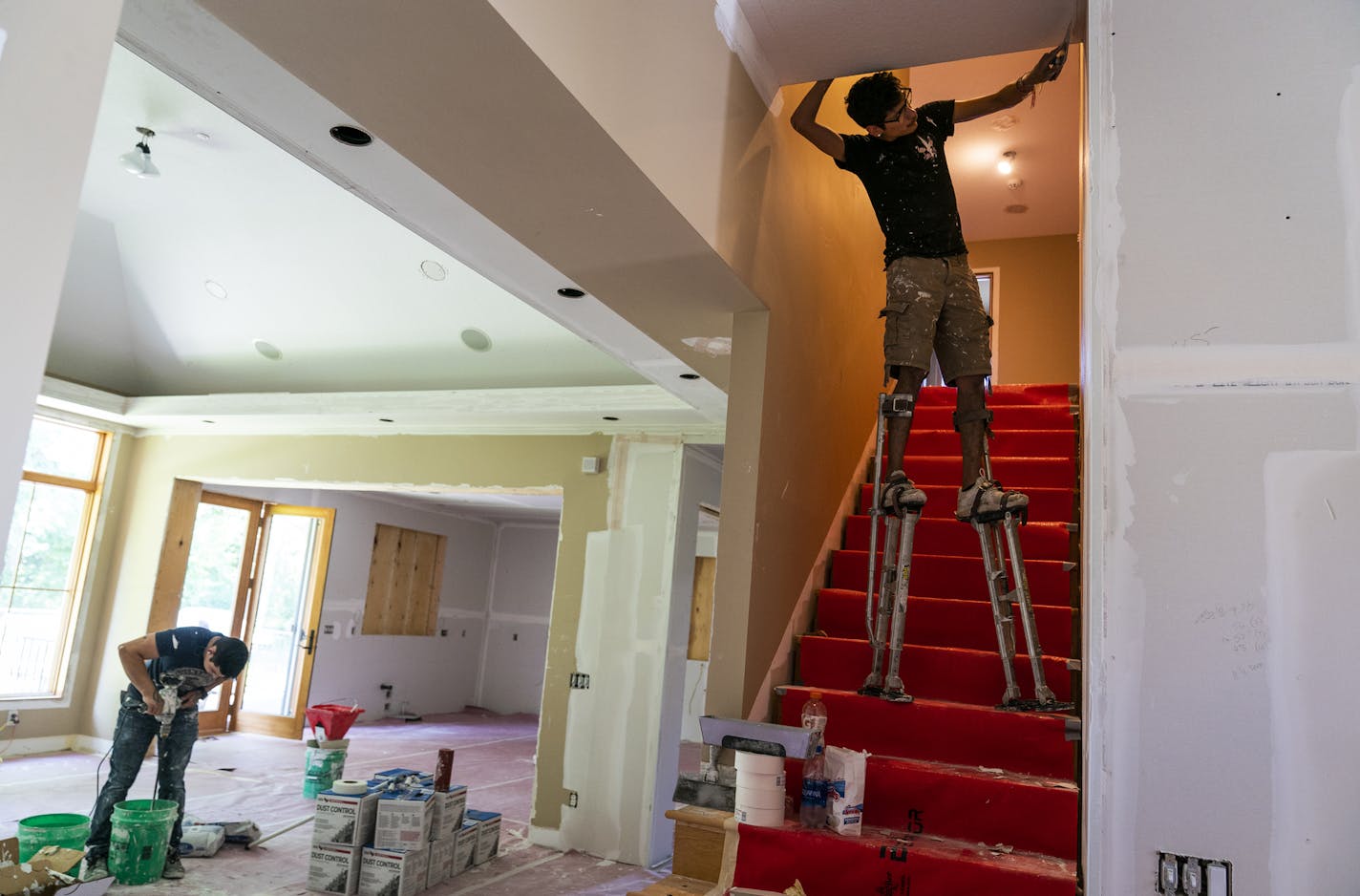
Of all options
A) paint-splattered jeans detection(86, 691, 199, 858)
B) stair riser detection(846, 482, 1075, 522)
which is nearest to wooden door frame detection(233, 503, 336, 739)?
paint-splattered jeans detection(86, 691, 199, 858)

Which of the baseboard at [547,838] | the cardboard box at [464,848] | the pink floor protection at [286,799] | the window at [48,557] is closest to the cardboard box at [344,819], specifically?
the pink floor protection at [286,799]

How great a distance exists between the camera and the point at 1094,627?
1752 millimetres

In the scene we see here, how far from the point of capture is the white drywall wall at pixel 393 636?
10.0 meters

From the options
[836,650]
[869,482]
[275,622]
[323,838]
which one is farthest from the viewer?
[275,622]

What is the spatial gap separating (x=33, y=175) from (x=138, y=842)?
15.2ft

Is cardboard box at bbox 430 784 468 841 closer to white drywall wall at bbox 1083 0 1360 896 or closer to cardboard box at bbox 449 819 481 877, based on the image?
cardboard box at bbox 449 819 481 877

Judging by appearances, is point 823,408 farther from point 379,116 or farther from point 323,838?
point 323,838

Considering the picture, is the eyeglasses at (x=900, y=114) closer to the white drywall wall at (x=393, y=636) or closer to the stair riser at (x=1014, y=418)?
the stair riser at (x=1014, y=418)

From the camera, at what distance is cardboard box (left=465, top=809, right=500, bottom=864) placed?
17.2 ft

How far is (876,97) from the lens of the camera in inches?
122

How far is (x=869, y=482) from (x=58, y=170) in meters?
3.69

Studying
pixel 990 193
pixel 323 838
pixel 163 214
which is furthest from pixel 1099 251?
pixel 163 214

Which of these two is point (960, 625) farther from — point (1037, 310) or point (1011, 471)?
point (1037, 310)

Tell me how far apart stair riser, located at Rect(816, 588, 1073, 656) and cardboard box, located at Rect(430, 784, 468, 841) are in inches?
107
